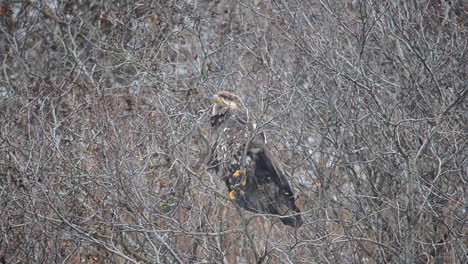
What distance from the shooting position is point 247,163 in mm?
6988

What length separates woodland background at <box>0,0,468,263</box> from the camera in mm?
6207

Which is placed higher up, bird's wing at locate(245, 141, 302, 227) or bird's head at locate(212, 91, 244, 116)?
bird's head at locate(212, 91, 244, 116)

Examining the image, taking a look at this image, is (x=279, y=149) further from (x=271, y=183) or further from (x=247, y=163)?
(x=247, y=163)

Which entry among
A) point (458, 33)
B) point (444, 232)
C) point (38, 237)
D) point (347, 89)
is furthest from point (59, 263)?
point (458, 33)

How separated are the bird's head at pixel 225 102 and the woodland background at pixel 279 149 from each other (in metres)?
0.20

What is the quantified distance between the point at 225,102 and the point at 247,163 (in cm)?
65

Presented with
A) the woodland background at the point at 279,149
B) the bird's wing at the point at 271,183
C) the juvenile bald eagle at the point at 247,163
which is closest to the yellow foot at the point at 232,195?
the woodland background at the point at 279,149

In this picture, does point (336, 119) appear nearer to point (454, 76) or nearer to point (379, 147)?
point (379, 147)

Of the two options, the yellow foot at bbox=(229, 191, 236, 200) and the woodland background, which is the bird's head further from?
the yellow foot at bbox=(229, 191, 236, 200)

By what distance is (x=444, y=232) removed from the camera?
7457 millimetres

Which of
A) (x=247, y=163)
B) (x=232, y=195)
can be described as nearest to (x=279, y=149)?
(x=247, y=163)

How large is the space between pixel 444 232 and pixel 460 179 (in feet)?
2.38

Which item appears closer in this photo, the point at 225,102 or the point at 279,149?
the point at 225,102

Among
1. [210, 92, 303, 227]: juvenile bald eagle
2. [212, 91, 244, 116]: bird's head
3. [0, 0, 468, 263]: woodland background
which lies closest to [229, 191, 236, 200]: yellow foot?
[0, 0, 468, 263]: woodland background
